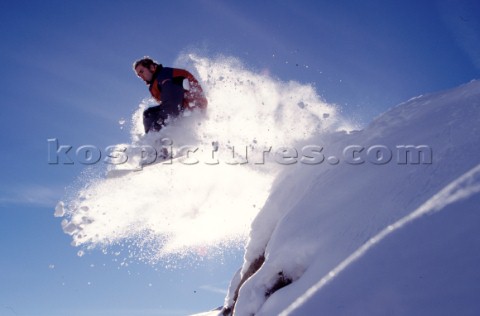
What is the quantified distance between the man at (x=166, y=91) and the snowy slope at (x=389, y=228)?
389 cm

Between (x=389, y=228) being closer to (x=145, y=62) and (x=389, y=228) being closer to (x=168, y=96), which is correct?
(x=168, y=96)

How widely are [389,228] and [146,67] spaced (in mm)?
7572

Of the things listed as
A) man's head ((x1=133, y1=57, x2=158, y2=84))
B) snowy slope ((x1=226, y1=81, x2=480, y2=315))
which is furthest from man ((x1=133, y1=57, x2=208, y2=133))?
snowy slope ((x1=226, y1=81, x2=480, y2=315))

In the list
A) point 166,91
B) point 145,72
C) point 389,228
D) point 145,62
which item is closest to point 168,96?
point 166,91

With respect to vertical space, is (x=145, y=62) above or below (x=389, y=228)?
above

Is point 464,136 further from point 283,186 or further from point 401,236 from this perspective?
point 283,186

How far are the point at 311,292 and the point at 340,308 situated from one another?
0.48 m

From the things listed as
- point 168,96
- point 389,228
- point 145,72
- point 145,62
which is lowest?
point 389,228

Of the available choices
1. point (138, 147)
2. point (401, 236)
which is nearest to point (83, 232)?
point (138, 147)

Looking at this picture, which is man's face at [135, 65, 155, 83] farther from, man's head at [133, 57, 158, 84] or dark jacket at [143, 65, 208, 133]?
dark jacket at [143, 65, 208, 133]

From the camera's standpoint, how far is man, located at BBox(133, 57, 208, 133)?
8680 millimetres

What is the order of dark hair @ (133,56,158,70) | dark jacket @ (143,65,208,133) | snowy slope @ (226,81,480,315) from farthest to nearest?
dark hair @ (133,56,158,70)
dark jacket @ (143,65,208,133)
snowy slope @ (226,81,480,315)

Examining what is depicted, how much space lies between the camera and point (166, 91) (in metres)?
8.68

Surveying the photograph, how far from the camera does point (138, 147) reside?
28.3ft
